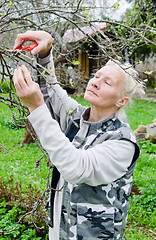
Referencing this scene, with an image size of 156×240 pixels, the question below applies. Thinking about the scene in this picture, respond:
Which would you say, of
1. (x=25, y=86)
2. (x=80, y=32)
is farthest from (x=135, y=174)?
(x=80, y=32)

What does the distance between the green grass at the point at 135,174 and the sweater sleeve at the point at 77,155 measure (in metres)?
0.62

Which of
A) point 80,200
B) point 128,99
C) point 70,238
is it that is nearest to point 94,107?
point 128,99

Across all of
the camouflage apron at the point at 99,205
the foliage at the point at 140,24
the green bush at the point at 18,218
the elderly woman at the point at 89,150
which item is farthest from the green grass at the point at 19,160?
the foliage at the point at 140,24

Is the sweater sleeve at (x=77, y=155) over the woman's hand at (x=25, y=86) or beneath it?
beneath

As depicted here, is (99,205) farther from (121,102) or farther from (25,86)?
(25,86)

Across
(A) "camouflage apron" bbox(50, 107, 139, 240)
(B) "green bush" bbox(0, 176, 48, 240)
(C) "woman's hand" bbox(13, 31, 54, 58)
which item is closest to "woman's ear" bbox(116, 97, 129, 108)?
(A) "camouflage apron" bbox(50, 107, 139, 240)

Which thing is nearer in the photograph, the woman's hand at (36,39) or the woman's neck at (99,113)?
the woman's hand at (36,39)

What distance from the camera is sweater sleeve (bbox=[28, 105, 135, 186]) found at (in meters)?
1.09

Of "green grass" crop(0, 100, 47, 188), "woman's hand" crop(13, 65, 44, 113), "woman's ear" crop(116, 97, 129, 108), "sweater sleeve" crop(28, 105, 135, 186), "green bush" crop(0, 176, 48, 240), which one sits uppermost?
"woman's hand" crop(13, 65, 44, 113)

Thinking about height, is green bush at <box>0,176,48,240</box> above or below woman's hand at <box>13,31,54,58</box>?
below

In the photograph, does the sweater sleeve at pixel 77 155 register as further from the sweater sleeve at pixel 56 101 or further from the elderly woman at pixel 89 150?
the sweater sleeve at pixel 56 101

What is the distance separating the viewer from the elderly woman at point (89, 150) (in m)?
1.10

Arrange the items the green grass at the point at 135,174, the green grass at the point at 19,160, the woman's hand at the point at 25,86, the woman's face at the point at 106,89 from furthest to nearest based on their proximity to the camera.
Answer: the green grass at the point at 19,160 → the green grass at the point at 135,174 → the woman's face at the point at 106,89 → the woman's hand at the point at 25,86

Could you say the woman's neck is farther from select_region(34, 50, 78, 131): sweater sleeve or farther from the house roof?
the house roof
